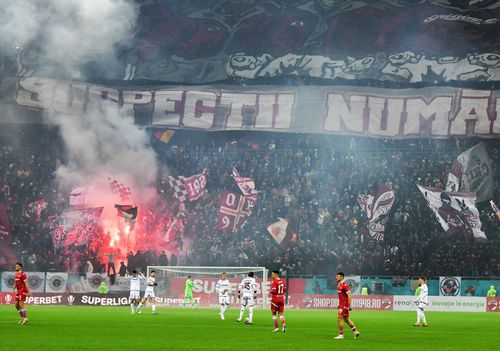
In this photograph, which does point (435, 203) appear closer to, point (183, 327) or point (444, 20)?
point (444, 20)

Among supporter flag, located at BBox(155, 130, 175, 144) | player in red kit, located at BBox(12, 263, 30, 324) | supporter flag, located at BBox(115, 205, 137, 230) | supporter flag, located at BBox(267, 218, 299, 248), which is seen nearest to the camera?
player in red kit, located at BBox(12, 263, 30, 324)

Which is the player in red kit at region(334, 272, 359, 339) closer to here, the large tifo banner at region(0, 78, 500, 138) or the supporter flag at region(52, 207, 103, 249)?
the large tifo banner at region(0, 78, 500, 138)

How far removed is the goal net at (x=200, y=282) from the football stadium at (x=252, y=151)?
0.10 m

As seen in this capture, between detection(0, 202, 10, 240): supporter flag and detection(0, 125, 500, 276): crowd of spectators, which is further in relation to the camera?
detection(0, 202, 10, 240): supporter flag

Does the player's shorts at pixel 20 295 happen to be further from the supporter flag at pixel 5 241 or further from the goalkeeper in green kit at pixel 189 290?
the supporter flag at pixel 5 241

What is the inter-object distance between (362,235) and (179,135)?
15.8 meters

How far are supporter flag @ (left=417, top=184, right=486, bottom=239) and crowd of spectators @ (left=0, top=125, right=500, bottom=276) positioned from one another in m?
0.60

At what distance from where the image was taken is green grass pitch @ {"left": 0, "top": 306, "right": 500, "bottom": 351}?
872 inches

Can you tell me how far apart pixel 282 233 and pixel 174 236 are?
289 inches

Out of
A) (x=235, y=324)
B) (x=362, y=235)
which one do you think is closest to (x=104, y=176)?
(x=362, y=235)

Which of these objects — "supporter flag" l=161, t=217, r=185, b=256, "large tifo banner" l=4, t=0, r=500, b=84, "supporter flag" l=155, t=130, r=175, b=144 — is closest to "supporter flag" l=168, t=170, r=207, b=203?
"supporter flag" l=161, t=217, r=185, b=256

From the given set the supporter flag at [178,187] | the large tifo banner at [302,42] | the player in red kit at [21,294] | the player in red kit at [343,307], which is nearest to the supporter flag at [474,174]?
the large tifo banner at [302,42]

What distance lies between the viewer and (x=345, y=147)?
58719 mm

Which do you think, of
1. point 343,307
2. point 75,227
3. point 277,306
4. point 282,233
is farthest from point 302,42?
point 343,307
